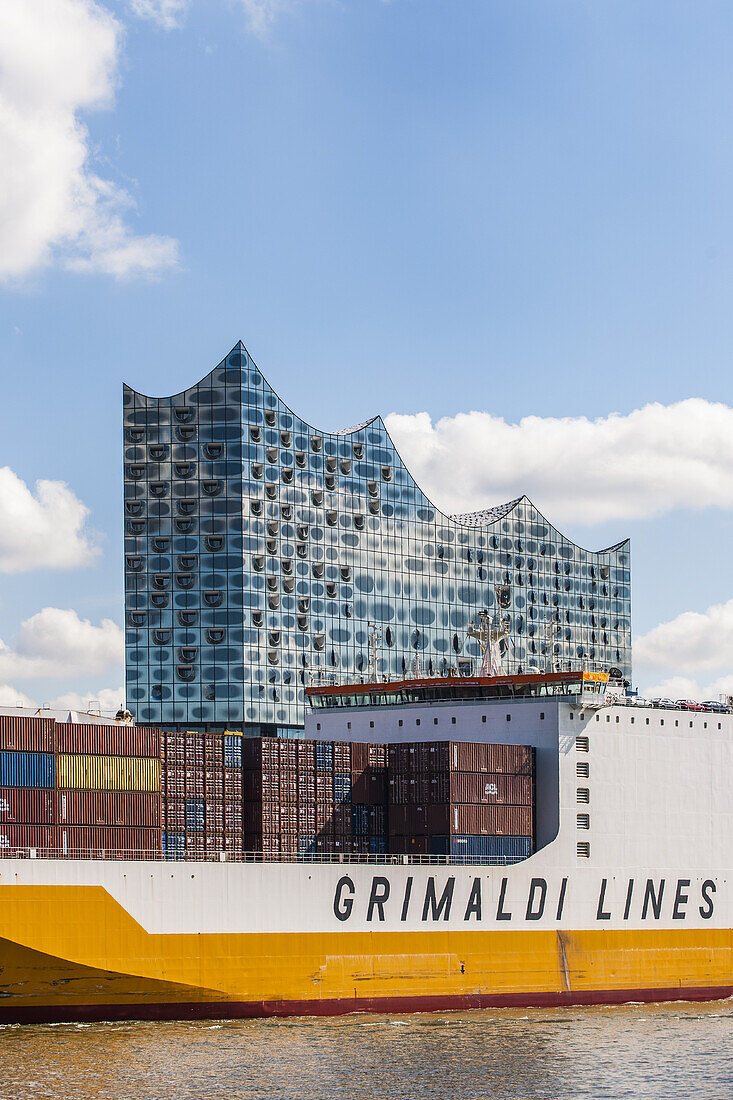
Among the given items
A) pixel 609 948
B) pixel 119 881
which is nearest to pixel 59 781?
pixel 119 881

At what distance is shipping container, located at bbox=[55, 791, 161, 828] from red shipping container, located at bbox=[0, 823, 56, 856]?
566mm

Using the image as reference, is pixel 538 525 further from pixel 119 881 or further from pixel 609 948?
pixel 119 881

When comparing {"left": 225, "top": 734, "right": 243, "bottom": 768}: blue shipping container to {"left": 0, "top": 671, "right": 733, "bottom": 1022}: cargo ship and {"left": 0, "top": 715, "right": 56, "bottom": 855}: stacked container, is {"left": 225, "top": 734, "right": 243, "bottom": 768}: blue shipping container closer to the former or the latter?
{"left": 0, "top": 671, "right": 733, "bottom": 1022}: cargo ship

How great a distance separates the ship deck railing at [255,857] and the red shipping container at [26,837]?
0.29ft

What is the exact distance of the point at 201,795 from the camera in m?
53.7

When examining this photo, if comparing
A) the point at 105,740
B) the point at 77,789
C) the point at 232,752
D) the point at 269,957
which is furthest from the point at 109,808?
the point at 269,957

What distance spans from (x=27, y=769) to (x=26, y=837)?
209 cm

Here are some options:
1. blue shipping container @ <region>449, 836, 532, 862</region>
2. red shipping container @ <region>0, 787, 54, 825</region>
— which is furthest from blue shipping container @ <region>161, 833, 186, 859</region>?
blue shipping container @ <region>449, 836, 532, 862</region>

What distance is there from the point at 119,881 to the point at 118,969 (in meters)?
2.61

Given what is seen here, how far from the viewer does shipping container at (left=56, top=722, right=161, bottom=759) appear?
4941 centimetres

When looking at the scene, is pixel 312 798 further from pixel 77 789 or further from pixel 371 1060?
pixel 371 1060

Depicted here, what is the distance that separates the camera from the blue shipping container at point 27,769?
4788 centimetres

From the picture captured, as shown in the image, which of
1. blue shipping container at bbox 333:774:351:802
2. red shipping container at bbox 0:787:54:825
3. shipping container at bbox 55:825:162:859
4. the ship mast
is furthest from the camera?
the ship mast

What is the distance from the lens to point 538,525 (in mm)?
161250
